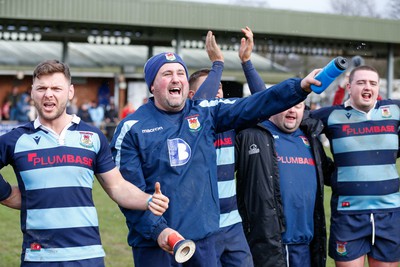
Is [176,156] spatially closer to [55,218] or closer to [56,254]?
[55,218]

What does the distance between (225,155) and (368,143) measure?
5.09 ft

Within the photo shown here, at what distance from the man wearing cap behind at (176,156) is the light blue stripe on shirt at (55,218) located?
1.52 ft

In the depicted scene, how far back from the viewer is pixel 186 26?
30.3 metres

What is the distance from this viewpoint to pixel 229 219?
5574mm

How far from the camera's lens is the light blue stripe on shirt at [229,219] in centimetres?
552

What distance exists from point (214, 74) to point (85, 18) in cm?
2361

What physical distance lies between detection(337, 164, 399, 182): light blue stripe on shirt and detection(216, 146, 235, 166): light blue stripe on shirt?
133 centimetres

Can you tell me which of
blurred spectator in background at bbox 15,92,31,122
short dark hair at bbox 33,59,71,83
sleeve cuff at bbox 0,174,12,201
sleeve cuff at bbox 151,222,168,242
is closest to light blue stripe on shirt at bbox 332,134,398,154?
sleeve cuff at bbox 151,222,168,242

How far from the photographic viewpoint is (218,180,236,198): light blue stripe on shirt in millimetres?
5551

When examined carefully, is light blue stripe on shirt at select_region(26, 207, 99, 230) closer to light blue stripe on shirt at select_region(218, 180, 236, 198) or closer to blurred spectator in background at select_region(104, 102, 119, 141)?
light blue stripe on shirt at select_region(218, 180, 236, 198)

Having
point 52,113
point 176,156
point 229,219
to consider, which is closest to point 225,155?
point 229,219

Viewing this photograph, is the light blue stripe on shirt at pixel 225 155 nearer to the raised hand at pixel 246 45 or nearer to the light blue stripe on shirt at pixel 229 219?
the light blue stripe on shirt at pixel 229 219

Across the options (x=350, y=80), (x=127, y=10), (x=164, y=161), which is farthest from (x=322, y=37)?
(x=164, y=161)

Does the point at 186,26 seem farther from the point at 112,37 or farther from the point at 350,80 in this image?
the point at 350,80
